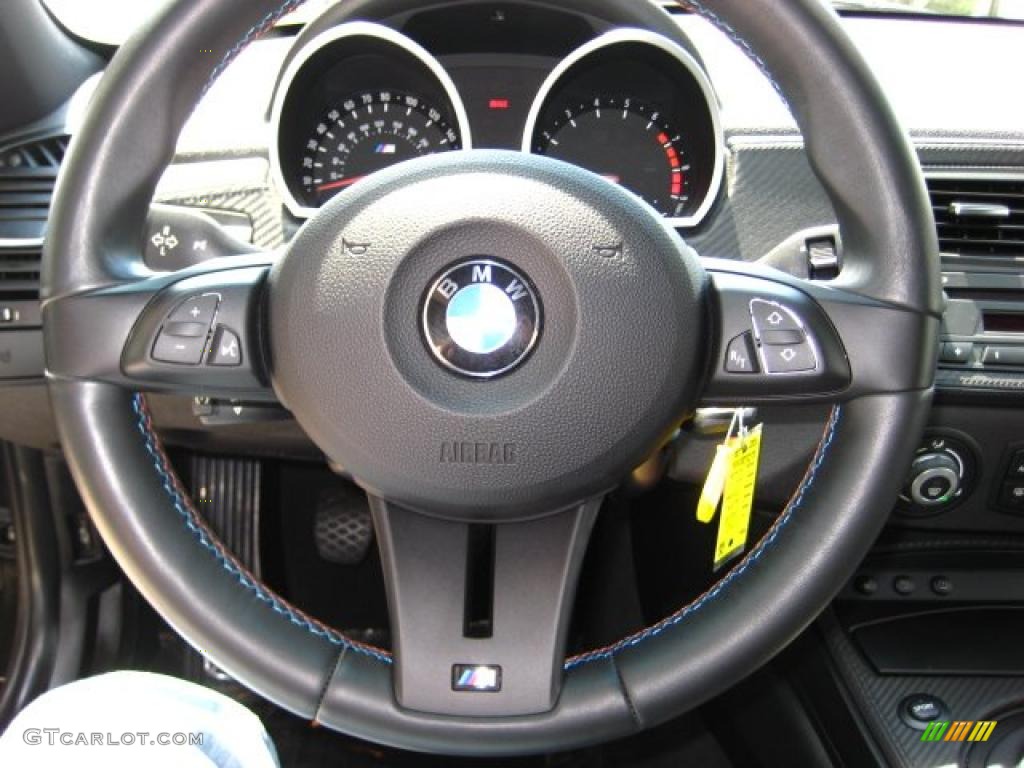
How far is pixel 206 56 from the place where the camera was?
98 centimetres

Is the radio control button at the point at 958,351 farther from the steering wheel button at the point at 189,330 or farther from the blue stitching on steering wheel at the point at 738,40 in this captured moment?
the steering wheel button at the point at 189,330

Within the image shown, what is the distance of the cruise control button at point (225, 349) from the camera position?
982mm

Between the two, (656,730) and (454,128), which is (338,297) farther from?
(656,730)

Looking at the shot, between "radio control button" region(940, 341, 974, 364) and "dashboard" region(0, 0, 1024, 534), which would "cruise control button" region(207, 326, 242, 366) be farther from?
"radio control button" region(940, 341, 974, 364)

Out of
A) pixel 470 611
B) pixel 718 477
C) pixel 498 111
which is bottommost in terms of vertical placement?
pixel 470 611

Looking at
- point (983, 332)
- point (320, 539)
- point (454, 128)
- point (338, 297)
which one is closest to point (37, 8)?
point (454, 128)

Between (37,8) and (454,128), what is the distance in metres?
0.70

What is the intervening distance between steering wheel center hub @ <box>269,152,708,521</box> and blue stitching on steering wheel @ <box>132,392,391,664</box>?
13 cm

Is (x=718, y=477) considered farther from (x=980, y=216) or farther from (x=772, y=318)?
(x=980, y=216)

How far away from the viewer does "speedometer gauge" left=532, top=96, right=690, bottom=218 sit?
1663mm

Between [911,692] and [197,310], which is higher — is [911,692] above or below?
below

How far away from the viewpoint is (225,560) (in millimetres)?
998

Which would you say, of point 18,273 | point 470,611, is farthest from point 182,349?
point 18,273

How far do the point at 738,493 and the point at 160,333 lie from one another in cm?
52
